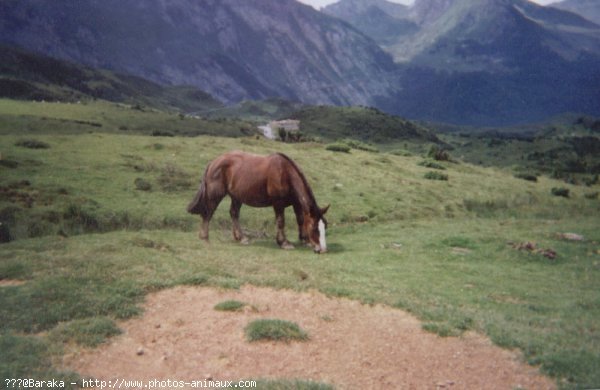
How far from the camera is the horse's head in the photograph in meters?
16.7

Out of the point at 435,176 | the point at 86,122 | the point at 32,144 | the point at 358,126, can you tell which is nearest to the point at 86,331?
the point at 32,144

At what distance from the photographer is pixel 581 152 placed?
3620 inches

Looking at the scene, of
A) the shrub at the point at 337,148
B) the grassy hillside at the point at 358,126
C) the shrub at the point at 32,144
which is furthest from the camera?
the grassy hillside at the point at 358,126

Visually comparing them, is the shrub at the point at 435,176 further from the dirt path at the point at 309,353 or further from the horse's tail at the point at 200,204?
the dirt path at the point at 309,353

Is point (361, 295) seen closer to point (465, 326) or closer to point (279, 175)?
point (465, 326)

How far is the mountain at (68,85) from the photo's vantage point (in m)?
85.9

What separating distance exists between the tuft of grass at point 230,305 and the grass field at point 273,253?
Answer: 1.40 metres

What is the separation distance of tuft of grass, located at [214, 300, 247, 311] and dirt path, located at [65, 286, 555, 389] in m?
0.17

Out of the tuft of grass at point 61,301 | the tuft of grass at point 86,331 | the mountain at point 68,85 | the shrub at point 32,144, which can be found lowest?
the tuft of grass at point 86,331

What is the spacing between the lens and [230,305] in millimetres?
10234

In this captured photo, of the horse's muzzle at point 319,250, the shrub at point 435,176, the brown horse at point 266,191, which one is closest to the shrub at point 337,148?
the shrub at point 435,176

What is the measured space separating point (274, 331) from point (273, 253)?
7.18 meters

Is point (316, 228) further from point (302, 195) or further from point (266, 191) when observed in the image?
point (266, 191)

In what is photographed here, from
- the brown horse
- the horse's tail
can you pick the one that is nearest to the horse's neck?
the brown horse
